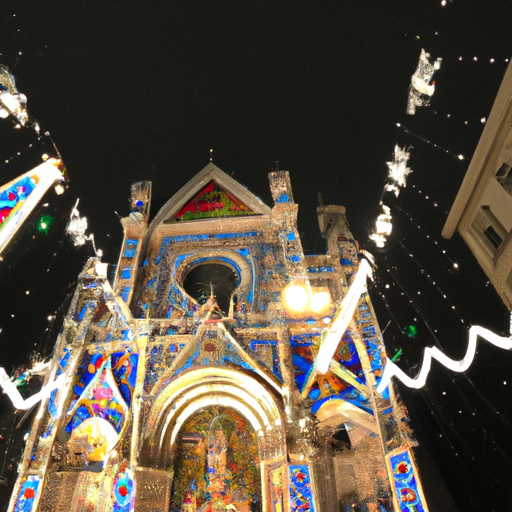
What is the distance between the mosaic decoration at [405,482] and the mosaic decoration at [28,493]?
32.1 feet

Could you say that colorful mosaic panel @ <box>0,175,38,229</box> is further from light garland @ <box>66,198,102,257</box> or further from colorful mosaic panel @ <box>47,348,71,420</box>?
colorful mosaic panel @ <box>47,348,71,420</box>

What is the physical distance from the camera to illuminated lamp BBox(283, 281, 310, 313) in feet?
47.3

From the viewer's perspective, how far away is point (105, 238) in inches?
772

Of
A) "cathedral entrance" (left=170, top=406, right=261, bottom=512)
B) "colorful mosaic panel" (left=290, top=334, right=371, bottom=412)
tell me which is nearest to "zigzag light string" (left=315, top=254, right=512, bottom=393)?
"colorful mosaic panel" (left=290, top=334, right=371, bottom=412)

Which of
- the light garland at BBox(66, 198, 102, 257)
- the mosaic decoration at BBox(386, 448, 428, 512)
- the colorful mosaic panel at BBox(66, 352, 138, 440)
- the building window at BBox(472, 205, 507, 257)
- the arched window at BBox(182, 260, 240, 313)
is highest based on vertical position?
the light garland at BBox(66, 198, 102, 257)

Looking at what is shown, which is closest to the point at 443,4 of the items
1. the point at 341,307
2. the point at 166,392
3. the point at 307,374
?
the point at 341,307

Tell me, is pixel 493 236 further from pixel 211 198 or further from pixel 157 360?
pixel 157 360

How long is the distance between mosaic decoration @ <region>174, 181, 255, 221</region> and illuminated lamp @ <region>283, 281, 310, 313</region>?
4997mm

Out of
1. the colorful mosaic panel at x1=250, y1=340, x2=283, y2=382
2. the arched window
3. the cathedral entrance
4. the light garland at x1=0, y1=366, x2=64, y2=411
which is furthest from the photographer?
the arched window

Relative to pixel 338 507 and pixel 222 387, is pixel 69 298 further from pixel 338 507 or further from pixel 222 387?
pixel 338 507

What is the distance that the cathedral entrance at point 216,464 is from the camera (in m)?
11.5

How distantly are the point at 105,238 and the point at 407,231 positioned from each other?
1421cm

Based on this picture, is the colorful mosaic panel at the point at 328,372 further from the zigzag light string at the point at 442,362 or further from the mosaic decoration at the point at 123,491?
the mosaic decoration at the point at 123,491

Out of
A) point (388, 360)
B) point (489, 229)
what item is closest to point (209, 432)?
point (388, 360)
